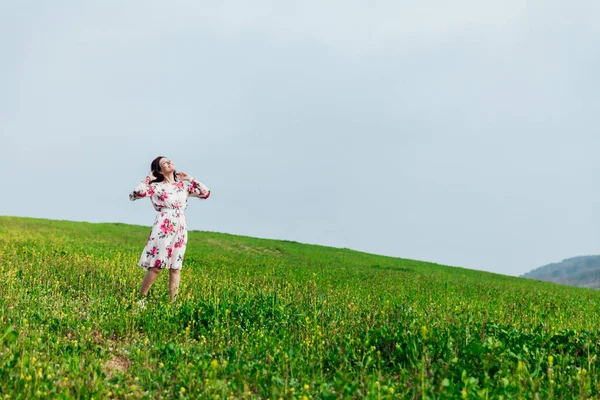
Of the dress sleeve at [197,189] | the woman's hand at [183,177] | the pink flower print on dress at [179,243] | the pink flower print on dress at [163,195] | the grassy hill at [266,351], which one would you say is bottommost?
the grassy hill at [266,351]

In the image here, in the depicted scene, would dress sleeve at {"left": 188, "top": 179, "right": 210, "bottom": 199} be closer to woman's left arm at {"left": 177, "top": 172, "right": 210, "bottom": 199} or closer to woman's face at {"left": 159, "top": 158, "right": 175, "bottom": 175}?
woman's left arm at {"left": 177, "top": 172, "right": 210, "bottom": 199}

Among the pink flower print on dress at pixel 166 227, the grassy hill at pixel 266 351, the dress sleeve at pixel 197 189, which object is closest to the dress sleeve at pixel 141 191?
the pink flower print on dress at pixel 166 227

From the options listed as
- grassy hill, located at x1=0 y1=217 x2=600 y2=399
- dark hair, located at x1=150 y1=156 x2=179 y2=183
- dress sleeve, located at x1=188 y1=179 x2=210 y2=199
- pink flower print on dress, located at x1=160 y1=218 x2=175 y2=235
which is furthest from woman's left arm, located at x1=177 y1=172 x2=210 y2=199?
grassy hill, located at x1=0 y1=217 x2=600 y2=399

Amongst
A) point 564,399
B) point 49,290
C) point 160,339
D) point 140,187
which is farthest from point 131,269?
point 564,399

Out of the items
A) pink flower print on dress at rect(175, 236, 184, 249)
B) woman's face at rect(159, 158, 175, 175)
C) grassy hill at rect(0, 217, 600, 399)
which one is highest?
woman's face at rect(159, 158, 175, 175)

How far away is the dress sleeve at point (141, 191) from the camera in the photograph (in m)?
10.4

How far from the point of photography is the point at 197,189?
11.1 m

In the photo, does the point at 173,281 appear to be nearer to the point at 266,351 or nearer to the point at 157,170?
the point at 157,170

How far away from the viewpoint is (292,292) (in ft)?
39.5

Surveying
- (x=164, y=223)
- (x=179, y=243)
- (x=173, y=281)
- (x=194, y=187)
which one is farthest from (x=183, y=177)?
(x=173, y=281)

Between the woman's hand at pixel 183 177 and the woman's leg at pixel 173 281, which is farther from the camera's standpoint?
the woman's hand at pixel 183 177

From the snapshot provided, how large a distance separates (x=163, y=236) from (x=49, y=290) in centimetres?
266

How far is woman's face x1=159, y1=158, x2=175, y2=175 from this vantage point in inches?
417

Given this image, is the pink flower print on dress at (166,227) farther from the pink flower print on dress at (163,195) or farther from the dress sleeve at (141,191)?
the dress sleeve at (141,191)
